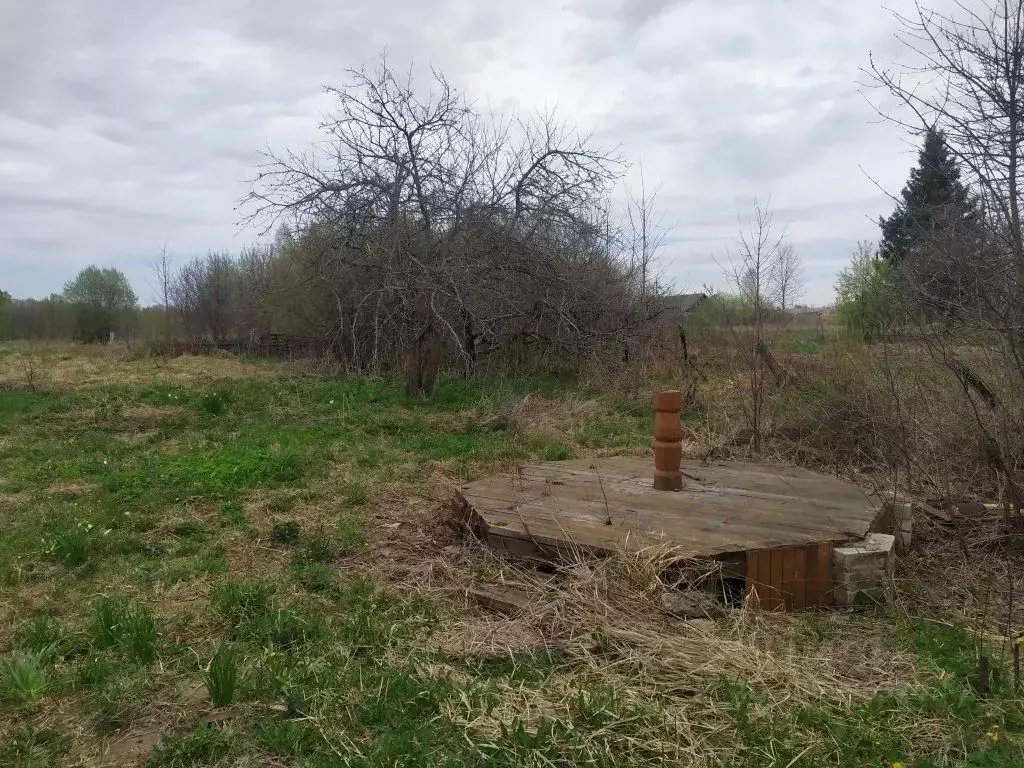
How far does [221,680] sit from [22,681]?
32.3 inches

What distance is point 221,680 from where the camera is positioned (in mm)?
2734

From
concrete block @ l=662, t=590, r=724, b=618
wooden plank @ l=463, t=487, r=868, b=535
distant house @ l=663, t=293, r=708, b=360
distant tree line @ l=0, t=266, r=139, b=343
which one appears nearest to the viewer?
concrete block @ l=662, t=590, r=724, b=618

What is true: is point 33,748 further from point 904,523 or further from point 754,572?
point 904,523

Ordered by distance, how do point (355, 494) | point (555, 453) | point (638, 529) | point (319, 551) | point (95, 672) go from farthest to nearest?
point (555, 453) < point (355, 494) < point (319, 551) < point (638, 529) < point (95, 672)

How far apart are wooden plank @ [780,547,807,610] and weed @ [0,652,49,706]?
10.9ft

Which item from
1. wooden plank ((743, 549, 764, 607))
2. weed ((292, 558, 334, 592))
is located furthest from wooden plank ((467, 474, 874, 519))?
weed ((292, 558, 334, 592))

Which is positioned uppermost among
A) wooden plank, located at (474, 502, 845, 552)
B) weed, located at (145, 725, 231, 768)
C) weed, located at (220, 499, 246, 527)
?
wooden plank, located at (474, 502, 845, 552)

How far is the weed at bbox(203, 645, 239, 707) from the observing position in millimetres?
2723

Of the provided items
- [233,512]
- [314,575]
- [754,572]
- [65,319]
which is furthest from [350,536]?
[65,319]

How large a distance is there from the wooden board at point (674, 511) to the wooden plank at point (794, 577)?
11mm

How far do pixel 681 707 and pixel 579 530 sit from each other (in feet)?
5.14

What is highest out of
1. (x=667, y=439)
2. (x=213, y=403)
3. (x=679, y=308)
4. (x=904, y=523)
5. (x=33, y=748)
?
(x=679, y=308)

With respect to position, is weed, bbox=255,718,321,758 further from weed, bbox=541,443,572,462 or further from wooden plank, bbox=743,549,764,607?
weed, bbox=541,443,572,462

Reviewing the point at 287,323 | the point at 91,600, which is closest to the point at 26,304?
the point at 287,323
